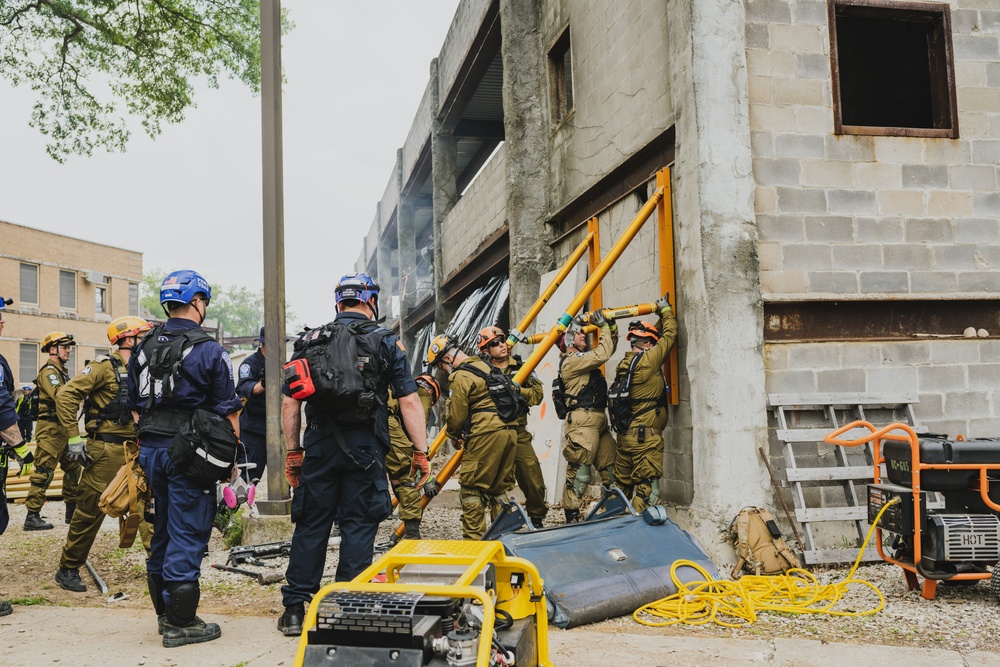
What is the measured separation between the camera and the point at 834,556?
20.1ft

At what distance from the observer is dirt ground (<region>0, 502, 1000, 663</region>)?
459 cm

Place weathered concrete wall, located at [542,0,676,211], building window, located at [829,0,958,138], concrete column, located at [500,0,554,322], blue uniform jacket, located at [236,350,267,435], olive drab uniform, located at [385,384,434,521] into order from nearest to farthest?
building window, located at [829,0,958,138] → olive drab uniform, located at [385,384,434,521] → weathered concrete wall, located at [542,0,676,211] → blue uniform jacket, located at [236,350,267,435] → concrete column, located at [500,0,554,322]

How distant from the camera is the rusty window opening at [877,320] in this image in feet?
21.5

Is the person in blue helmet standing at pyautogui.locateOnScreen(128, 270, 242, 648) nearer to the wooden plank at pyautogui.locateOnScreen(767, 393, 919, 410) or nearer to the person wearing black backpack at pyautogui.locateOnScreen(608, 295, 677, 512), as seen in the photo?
the person wearing black backpack at pyautogui.locateOnScreen(608, 295, 677, 512)

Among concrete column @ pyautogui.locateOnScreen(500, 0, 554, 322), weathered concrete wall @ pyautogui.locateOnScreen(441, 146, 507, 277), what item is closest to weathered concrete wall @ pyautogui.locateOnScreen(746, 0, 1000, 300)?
concrete column @ pyautogui.locateOnScreen(500, 0, 554, 322)

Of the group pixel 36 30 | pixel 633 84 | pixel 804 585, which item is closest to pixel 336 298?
pixel 804 585

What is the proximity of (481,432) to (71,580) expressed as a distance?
328cm

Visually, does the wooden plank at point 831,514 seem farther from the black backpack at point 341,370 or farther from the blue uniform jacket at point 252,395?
the blue uniform jacket at point 252,395

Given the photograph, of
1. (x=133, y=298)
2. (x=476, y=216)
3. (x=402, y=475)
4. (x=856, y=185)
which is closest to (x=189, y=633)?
(x=402, y=475)

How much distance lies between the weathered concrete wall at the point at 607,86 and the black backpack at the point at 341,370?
3829mm

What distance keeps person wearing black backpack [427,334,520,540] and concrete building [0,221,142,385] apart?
1214 inches

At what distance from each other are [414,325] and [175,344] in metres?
17.8

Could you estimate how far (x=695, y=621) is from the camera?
4.84 metres

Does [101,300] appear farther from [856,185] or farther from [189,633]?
[856,185]
